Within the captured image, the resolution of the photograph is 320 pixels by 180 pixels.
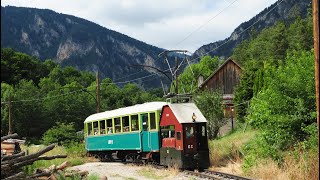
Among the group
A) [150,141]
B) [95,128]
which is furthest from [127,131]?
[95,128]

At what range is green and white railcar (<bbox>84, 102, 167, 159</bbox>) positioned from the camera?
21422 mm

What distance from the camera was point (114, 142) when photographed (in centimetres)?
2481

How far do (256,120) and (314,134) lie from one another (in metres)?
3.10

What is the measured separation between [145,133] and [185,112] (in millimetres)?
2548

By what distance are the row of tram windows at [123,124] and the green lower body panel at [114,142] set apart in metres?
Result: 0.27

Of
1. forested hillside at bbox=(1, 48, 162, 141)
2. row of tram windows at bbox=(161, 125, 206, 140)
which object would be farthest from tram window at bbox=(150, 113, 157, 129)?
forested hillside at bbox=(1, 48, 162, 141)

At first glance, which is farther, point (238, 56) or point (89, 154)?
point (238, 56)

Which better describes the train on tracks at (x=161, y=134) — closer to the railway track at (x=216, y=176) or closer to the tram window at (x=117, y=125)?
the tram window at (x=117, y=125)

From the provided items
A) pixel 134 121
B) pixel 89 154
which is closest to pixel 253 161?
pixel 134 121

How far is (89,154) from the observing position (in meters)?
30.4

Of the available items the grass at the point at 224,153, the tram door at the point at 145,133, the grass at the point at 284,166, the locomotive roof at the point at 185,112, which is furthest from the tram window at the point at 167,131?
the grass at the point at 224,153

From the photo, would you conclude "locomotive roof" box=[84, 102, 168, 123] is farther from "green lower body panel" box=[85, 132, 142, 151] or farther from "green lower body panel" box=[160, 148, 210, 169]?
"green lower body panel" box=[160, 148, 210, 169]

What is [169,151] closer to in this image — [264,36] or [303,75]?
[303,75]

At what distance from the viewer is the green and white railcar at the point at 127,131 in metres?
21.4
